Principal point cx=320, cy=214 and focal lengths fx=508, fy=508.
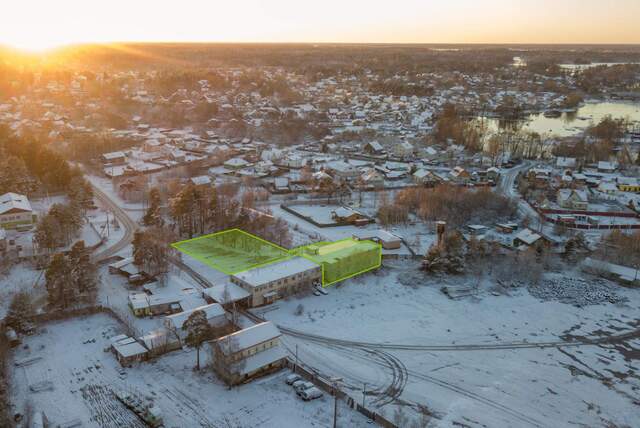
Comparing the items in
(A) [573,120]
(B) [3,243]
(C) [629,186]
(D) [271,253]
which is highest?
(A) [573,120]

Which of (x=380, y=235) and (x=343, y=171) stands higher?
(x=343, y=171)

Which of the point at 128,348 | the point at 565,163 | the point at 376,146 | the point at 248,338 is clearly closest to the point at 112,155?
the point at 376,146

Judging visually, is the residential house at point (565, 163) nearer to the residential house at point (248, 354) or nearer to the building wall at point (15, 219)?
the residential house at point (248, 354)

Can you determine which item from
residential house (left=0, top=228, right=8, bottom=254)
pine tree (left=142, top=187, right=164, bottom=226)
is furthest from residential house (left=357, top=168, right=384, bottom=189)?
residential house (left=0, top=228, right=8, bottom=254)

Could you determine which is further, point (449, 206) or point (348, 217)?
point (449, 206)

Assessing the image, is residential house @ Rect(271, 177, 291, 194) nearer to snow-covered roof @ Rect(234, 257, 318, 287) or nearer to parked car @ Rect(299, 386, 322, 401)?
snow-covered roof @ Rect(234, 257, 318, 287)

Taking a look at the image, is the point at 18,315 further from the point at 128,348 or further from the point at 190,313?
the point at 190,313
